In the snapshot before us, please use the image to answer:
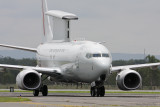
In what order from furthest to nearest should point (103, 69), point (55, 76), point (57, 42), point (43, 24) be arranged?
point (43, 24)
point (57, 42)
point (55, 76)
point (103, 69)

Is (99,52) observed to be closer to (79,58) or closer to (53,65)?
(79,58)

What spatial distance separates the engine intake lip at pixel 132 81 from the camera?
54938 millimetres

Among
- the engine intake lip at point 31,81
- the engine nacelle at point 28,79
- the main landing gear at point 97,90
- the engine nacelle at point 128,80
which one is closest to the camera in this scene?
the main landing gear at point 97,90

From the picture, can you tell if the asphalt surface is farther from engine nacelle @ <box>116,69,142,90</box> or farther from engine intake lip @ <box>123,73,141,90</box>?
engine intake lip @ <box>123,73,141,90</box>

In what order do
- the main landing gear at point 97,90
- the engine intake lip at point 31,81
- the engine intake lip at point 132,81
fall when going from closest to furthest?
the main landing gear at point 97,90, the engine intake lip at point 31,81, the engine intake lip at point 132,81

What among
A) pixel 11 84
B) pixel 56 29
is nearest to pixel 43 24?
pixel 56 29

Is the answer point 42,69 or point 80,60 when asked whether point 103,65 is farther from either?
point 42,69

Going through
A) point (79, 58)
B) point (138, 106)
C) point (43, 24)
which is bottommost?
point (138, 106)

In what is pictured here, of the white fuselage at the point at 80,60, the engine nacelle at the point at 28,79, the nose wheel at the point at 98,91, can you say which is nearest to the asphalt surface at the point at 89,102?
the white fuselage at the point at 80,60

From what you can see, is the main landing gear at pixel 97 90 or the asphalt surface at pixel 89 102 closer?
the asphalt surface at pixel 89 102

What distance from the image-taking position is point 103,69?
51.4 meters

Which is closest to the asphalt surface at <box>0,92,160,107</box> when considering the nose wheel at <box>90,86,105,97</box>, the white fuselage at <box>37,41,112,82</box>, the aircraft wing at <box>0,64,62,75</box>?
the white fuselage at <box>37,41,112,82</box>

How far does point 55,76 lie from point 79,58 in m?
5.86

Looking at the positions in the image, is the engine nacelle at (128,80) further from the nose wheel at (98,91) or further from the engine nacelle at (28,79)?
the engine nacelle at (28,79)
